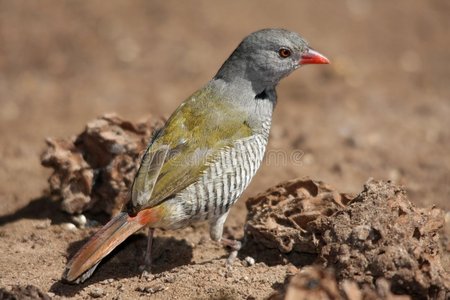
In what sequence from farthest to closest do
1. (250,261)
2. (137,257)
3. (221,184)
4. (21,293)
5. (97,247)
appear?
(137,257), (250,261), (221,184), (97,247), (21,293)

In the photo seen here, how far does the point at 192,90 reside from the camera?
994cm

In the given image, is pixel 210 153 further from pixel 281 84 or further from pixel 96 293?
pixel 281 84

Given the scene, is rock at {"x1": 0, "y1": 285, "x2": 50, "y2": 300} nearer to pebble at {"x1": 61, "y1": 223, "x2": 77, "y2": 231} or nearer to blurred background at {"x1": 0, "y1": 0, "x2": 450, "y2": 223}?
pebble at {"x1": 61, "y1": 223, "x2": 77, "y2": 231}

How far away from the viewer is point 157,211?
195 inches

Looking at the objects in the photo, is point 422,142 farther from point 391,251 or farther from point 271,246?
point 391,251

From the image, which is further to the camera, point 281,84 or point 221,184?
point 281,84

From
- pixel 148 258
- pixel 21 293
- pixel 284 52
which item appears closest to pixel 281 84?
pixel 284 52

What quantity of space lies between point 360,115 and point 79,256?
5.40 meters

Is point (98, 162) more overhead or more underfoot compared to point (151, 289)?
more overhead

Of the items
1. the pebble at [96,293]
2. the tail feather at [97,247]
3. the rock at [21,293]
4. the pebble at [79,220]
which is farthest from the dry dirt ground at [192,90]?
the rock at [21,293]

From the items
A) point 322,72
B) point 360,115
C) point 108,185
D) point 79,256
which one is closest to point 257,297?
point 79,256

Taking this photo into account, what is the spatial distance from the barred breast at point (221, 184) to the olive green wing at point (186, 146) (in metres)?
0.06

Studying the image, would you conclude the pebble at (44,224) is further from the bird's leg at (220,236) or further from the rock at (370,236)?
the rock at (370,236)

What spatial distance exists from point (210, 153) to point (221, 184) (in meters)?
0.25
